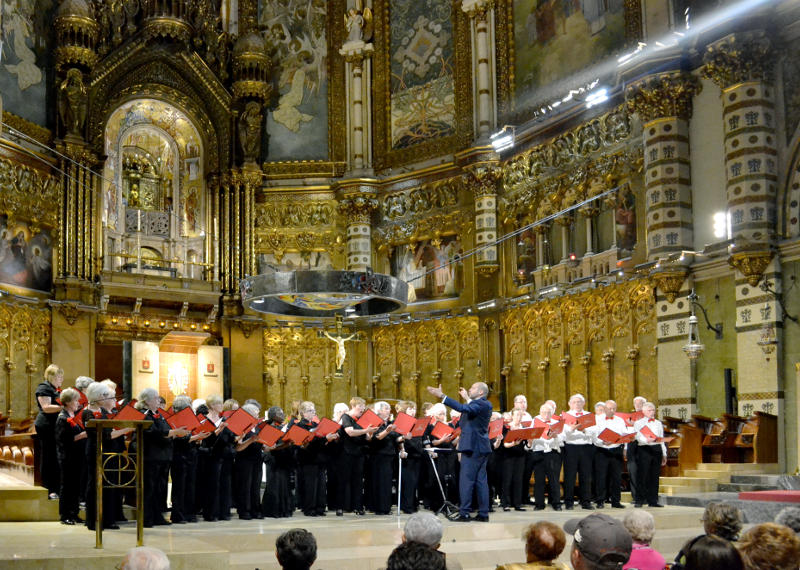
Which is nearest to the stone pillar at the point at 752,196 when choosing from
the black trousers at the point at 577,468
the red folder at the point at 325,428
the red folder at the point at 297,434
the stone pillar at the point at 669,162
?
the stone pillar at the point at 669,162

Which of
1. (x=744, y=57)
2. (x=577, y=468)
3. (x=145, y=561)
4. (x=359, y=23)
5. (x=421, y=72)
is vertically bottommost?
(x=577, y=468)

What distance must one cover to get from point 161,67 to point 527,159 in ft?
29.2

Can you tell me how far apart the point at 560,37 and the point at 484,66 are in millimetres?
2270

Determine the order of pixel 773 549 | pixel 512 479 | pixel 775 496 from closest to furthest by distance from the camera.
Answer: pixel 773 549, pixel 775 496, pixel 512 479

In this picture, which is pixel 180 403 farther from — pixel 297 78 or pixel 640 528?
pixel 297 78

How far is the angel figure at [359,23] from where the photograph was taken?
80.3 ft

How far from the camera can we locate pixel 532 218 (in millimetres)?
20875

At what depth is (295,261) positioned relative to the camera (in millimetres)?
24578

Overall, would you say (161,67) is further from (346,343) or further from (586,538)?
(586,538)

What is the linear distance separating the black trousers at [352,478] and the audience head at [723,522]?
727 cm

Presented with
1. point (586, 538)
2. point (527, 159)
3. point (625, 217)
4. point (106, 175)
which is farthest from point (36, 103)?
point (586, 538)

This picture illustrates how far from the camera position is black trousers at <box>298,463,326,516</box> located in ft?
40.6

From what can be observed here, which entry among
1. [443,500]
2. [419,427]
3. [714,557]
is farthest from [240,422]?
[714,557]

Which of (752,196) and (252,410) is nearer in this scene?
(252,410)
